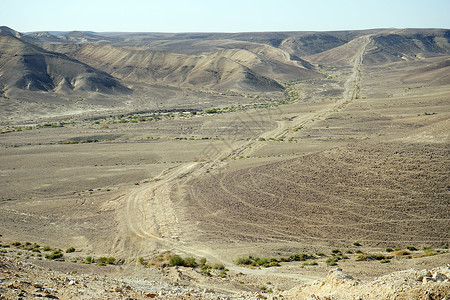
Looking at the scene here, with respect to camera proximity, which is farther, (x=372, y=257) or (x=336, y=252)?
(x=336, y=252)

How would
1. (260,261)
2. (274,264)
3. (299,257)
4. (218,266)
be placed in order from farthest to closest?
1. (299,257)
2. (260,261)
3. (274,264)
4. (218,266)

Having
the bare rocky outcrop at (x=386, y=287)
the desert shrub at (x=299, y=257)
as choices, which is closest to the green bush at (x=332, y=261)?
the desert shrub at (x=299, y=257)

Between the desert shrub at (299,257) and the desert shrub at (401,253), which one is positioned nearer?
the desert shrub at (401,253)

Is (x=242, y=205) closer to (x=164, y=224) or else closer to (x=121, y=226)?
(x=164, y=224)

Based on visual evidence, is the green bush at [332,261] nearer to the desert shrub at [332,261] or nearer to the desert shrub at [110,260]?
the desert shrub at [332,261]

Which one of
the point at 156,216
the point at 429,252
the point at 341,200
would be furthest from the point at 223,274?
the point at 341,200

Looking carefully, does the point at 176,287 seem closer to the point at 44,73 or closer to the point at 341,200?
the point at 341,200
